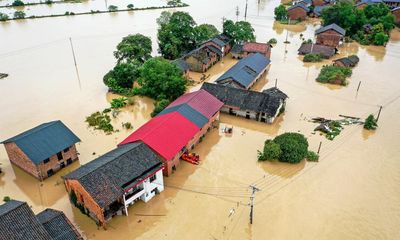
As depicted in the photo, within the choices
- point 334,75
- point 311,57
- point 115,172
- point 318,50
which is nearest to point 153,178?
point 115,172

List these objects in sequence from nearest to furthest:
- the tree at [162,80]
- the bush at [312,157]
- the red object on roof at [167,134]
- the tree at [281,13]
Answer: the red object on roof at [167,134] < the bush at [312,157] < the tree at [162,80] < the tree at [281,13]

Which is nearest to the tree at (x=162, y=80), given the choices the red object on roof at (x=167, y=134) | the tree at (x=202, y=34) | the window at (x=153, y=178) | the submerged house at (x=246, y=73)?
the submerged house at (x=246, y=73)

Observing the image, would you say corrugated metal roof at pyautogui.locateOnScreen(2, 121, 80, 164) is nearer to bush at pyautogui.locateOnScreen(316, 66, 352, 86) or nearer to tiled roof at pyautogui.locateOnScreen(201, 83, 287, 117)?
tiled roof at pyautogui.locateOnScreen(201, 83, 287, 117)

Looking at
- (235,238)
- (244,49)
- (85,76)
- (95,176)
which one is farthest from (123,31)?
(235,238)

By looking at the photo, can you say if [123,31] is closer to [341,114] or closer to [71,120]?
[71,120]

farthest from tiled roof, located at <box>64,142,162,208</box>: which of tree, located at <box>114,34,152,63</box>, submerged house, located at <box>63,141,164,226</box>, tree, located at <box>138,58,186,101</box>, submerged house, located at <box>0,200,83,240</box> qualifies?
tree, located at <box>114,34,152,63</box>

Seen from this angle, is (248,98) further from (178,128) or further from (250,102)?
(178,128)

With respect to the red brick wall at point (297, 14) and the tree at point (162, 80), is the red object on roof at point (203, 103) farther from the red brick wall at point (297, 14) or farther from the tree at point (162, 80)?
the red brick wall at point (297, 14)
